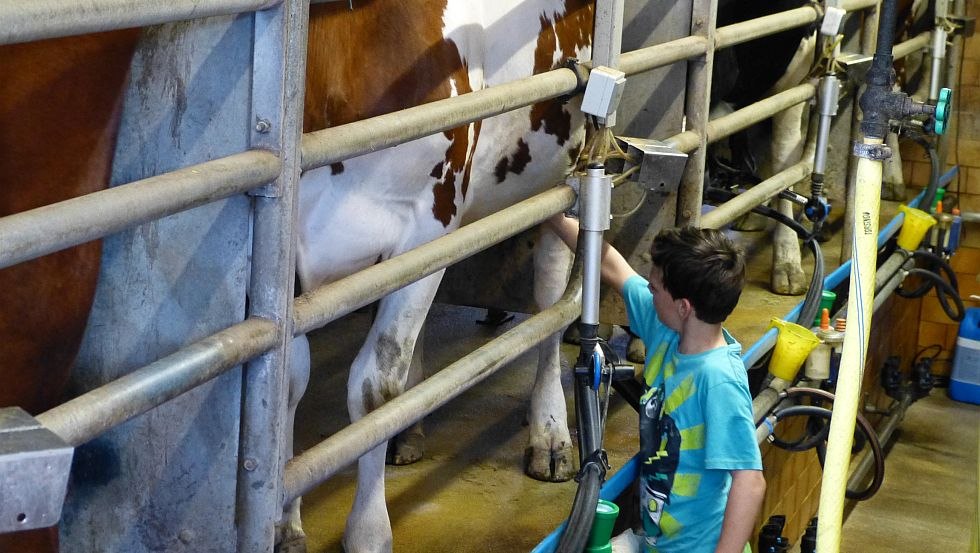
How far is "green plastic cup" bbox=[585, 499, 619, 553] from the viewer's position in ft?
7.04

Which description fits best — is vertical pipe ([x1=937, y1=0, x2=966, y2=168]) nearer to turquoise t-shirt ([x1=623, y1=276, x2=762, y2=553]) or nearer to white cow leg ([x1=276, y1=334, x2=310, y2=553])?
turquoise t-shirt ([x1=623, y1=276, x2=762, y2=553])

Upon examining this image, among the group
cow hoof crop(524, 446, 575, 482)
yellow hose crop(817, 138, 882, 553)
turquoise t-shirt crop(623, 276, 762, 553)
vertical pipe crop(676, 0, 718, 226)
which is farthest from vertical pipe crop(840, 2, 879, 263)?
yellow hose crop(817, 138, 882, 553)

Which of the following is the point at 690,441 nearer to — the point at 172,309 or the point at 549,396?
the point at 549,396

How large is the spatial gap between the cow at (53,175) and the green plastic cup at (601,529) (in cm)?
102

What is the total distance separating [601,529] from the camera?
215cm

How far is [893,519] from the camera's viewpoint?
523 cm

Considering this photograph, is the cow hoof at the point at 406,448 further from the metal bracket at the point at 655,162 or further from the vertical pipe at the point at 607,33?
the vertical pipe at the point at 607,33

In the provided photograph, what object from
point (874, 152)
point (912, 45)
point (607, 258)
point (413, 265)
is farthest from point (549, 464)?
point (912, 45)

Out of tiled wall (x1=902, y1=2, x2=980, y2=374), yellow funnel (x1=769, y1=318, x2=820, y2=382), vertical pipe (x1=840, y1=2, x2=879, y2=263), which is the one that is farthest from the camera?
tiled wall (x1=902, y1=2, x2=980, y2=374)

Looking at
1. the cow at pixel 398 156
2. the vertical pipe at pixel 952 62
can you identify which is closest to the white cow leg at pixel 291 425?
the cow at pixel 398 156

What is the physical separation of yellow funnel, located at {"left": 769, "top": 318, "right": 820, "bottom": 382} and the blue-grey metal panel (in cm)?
200

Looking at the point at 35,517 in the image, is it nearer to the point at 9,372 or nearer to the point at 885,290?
the point at 9,372

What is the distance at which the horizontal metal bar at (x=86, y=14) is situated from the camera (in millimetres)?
1051

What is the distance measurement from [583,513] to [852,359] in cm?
69
